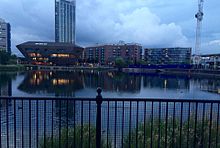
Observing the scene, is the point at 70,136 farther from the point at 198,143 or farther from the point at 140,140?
the point at 198,143

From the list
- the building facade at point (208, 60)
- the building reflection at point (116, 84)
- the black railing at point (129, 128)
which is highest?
the building facade at point (208, 60)

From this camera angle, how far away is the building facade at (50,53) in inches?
6570

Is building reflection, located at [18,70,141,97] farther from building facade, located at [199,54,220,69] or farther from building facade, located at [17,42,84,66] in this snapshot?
building facade, located at [17,42,84,66]

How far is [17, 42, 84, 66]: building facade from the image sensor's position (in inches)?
6570

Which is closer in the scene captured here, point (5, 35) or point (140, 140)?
point (140, 140)

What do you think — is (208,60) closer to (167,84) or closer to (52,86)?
(167,84)

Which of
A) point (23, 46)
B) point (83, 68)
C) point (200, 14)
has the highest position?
point (200, 14)

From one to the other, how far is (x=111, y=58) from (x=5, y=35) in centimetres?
8110

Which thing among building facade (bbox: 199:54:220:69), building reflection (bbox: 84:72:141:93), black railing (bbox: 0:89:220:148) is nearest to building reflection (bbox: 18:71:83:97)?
building reflection (bbox: 84:72:141:93)

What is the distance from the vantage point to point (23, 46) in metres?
167

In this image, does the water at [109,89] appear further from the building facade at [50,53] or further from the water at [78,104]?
the building facade at [50,53]

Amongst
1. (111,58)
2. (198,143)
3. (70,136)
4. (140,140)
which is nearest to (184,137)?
(198,143)

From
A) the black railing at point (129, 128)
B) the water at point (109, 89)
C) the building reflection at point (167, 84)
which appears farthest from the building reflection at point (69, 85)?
the black railing at point (129, 128)

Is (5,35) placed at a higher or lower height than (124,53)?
higher
